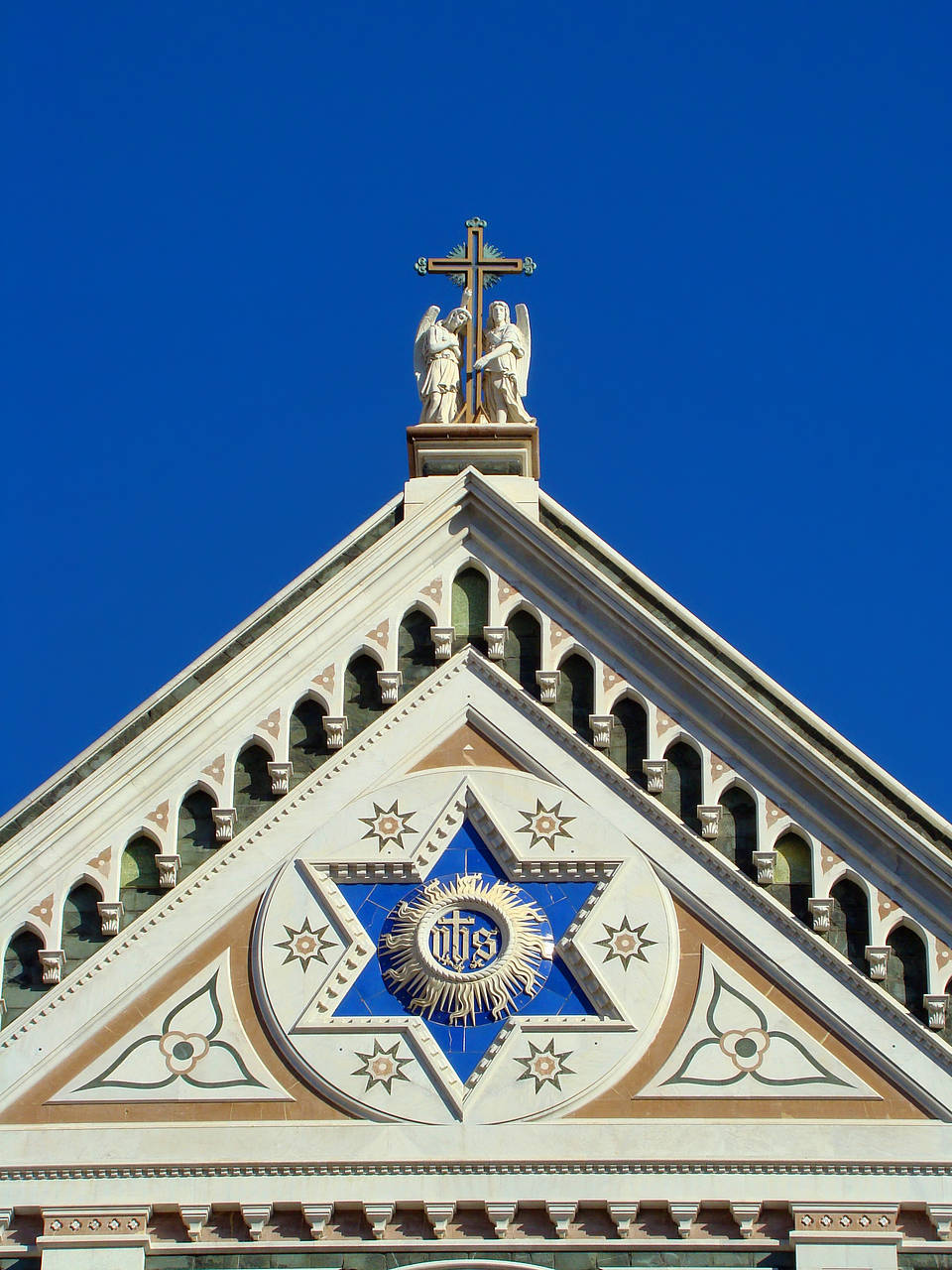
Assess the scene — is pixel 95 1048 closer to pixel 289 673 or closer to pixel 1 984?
pixel 1 984

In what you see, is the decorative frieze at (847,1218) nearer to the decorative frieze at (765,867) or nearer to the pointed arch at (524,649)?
the decorative frieze at (765,867)

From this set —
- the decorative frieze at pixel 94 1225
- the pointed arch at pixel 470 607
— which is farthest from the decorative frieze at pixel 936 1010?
the decorative frieze at pixel 94 1225

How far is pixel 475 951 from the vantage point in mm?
21531

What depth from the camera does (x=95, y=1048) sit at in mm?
21281

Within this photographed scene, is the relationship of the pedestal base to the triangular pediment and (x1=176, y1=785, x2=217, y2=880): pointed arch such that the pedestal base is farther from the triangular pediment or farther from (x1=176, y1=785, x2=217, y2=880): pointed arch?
(x1=176, y1=785, x2=217, y2=880): pointed arch

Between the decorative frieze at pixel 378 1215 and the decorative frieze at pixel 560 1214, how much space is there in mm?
997

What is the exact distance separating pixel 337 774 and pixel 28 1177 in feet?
11.9

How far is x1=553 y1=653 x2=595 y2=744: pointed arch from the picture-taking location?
2270cm

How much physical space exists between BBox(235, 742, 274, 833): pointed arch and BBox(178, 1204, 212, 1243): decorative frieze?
2905 millimetres

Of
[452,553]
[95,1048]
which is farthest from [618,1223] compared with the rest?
[452,553]

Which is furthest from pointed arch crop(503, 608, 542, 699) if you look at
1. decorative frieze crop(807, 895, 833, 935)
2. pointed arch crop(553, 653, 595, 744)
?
decorative frieze crop(807, 895, 833, 935)

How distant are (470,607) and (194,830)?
2694 millimetres

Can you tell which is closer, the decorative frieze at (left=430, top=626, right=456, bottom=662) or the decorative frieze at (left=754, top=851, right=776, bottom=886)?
the decorative frieze at (left=754, top=851, right=776, bottom=886)

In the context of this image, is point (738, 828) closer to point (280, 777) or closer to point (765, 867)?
point (765, 867)
